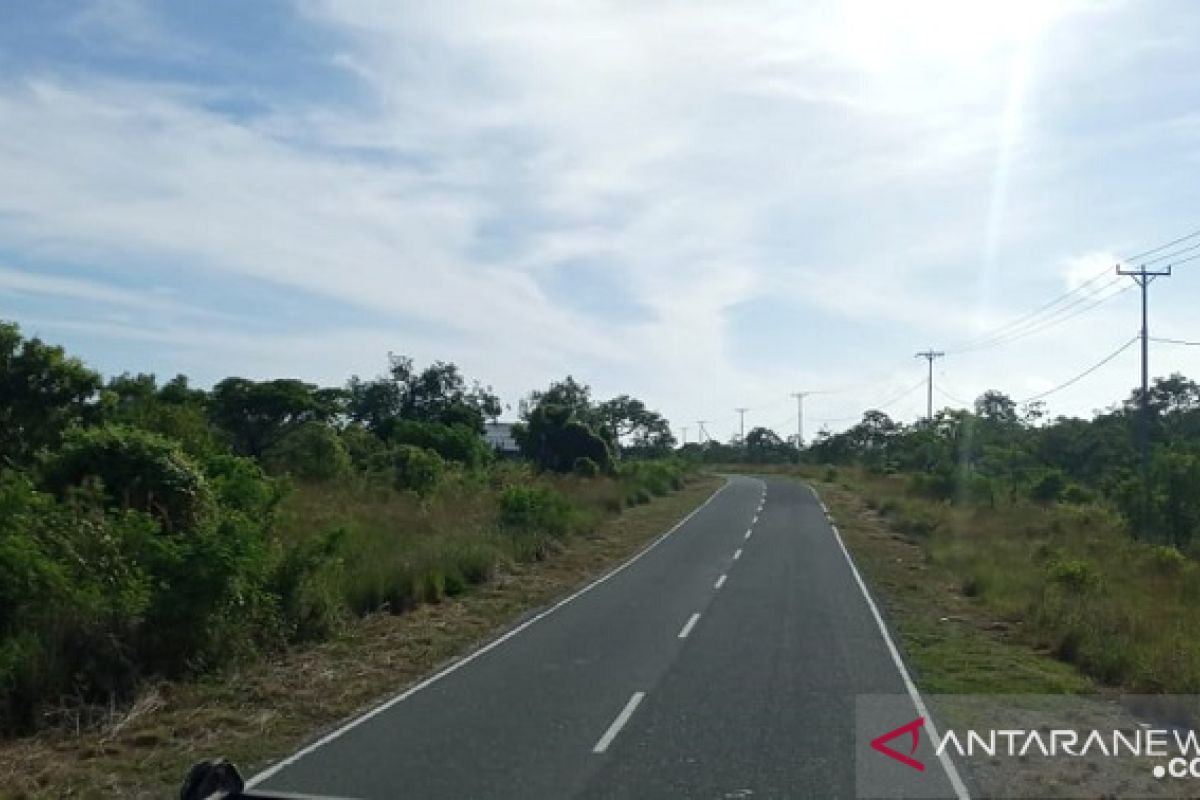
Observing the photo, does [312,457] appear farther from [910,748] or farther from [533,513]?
[910,748]

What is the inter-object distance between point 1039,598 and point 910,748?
1162 centimetres

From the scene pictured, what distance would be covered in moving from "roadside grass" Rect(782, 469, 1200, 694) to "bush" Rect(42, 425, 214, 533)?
34.7 feet

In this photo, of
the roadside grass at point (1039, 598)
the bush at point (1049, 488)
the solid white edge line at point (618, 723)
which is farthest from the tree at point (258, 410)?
the solid white edge line at point (618, 723)

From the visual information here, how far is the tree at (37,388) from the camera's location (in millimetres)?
27859

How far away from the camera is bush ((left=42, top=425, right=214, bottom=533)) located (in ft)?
58.4

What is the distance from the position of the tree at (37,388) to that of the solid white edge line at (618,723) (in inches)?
775

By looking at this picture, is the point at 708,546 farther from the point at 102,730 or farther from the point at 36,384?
the point at 102,730

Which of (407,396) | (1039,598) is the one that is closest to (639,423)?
(407,396)

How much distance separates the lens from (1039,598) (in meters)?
21.0

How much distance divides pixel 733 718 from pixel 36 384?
22.3 metres

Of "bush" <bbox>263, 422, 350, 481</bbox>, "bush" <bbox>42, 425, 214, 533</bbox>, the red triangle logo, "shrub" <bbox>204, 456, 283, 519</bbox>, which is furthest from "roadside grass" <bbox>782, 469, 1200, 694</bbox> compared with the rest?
"bush" <bbox>263, 422, 350, 481</bbox>

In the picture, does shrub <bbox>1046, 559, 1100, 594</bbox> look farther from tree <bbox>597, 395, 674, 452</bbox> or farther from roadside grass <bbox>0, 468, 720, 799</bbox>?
tree <bbox>597, 395, 674, 452</bbox>

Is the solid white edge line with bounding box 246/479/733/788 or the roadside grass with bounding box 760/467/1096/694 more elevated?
the roadside grass with bounding box 760/467/1096/694

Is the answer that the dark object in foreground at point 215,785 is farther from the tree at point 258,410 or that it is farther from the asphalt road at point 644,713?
the tree at point 258,410
